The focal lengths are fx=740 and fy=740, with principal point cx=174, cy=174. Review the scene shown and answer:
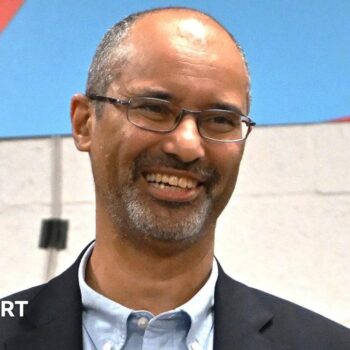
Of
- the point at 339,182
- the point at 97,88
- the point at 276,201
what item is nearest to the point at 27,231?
the point at 276,201

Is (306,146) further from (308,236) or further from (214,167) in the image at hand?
(214,167)

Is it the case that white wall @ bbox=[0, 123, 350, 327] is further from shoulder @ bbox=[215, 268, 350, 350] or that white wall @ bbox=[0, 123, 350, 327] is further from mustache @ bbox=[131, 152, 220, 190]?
mustache @ bbox=[131, 152, 220, 190]

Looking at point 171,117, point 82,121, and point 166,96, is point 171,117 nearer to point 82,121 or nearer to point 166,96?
point 166,96

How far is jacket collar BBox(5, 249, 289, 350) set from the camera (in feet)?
3.40

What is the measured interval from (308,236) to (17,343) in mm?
1030

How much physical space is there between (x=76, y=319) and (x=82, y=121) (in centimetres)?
29

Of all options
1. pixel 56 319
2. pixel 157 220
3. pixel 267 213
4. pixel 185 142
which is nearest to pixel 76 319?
pixel 56 319

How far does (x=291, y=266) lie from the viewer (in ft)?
6.18

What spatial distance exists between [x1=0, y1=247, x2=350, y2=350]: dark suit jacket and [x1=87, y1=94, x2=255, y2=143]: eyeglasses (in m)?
0.25

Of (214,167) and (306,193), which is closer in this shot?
(214,167)

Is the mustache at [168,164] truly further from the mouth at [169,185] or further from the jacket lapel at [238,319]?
the jacket lapel at [238,319]

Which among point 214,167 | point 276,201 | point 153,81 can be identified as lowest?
point 276,201

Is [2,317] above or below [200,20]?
below

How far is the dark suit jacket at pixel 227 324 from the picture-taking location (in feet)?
3.42
